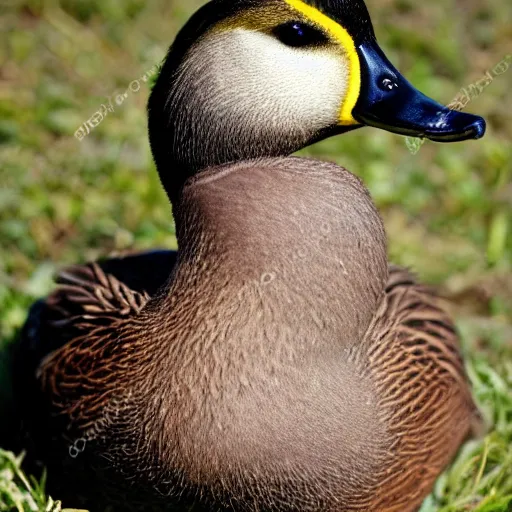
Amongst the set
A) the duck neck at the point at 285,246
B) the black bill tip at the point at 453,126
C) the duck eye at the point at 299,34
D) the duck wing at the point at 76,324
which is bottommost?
the duck wing at the point at 76,324

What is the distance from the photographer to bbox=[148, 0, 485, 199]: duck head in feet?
7.13

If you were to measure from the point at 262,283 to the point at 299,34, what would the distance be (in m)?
0.57

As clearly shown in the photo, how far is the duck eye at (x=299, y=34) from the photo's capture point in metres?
2.17

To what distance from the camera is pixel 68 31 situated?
16.9 ft

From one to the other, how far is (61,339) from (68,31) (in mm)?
2815

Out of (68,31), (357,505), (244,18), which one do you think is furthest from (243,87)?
(68,31)

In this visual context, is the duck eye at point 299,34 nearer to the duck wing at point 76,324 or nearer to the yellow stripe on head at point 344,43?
the yellow stripe on head at point 344,43

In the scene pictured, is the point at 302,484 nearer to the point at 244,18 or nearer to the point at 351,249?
the point at 351,249

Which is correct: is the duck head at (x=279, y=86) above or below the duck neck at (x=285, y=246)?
above

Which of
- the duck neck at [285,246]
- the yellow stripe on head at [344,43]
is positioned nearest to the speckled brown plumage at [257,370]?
the duck neck at [285,246]

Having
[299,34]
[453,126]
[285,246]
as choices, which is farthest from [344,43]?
[285,246]

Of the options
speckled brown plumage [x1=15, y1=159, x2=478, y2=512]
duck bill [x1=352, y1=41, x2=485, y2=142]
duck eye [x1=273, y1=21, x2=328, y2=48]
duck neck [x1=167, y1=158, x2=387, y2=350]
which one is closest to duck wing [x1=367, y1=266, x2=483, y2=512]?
speckled brown plumage [x1=15, y1=159, x2=478, y2=512]

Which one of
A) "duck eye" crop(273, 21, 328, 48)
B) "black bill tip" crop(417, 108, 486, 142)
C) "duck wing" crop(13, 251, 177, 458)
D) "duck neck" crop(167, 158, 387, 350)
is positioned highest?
"duck eye" crop(273, 21, 328, 48)

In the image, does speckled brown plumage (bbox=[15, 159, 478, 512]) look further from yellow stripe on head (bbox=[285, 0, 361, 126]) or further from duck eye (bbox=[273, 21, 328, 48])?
duck eye (bbox=[273, 21, 328, 48])
